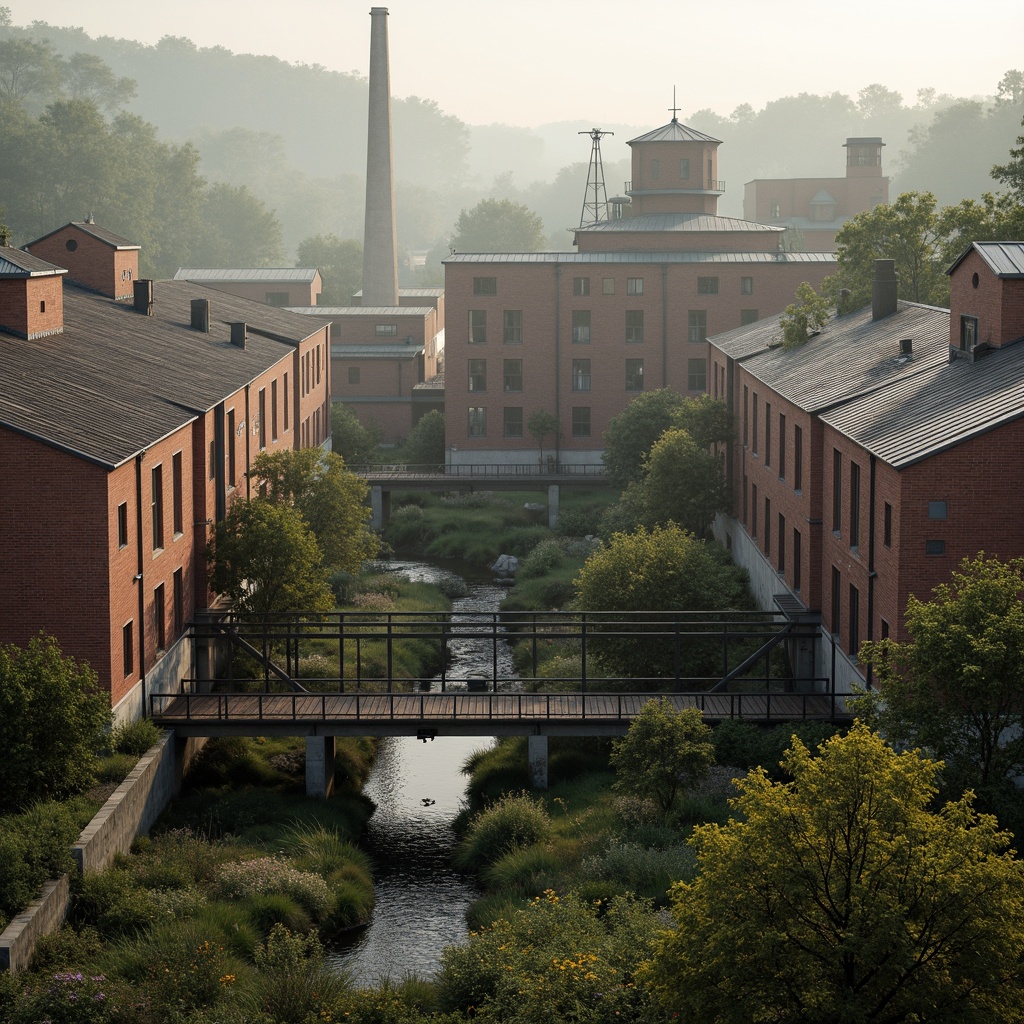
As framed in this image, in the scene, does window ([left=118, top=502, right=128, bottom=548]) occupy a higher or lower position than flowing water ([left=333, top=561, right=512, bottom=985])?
higher

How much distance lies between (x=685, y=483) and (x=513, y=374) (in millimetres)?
24628

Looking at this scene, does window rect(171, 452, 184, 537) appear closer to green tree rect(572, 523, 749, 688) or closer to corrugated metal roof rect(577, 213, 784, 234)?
green tree rect(572, 523, 749, 688)

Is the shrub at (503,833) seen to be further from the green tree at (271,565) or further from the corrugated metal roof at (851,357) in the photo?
the corrugated metal roof at (851,357)

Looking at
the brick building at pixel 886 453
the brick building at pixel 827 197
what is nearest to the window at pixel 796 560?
the brick building at pixel 886 453

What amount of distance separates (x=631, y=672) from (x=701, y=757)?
7786mm

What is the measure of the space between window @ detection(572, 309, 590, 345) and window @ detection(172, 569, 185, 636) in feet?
136

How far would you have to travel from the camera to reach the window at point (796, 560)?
3856 cm

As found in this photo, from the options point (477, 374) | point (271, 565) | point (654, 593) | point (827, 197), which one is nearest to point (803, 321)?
point (654, 593)

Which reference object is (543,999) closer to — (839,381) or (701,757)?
(701,757)

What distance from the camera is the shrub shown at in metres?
28.8

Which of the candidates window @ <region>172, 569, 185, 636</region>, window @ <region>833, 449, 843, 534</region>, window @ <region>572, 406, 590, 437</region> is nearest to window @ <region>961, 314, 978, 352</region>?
window @ <region>833, 449, 843, 534</region>

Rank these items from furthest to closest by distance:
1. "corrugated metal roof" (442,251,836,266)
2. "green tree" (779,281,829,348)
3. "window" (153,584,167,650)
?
"corrugated metal roof" (442,251,836,266), "green tree" (779,281,829,348), "window" (153,584,167,650)

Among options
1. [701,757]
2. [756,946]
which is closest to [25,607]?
[701,757]

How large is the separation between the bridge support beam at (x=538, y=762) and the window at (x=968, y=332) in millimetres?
13421
